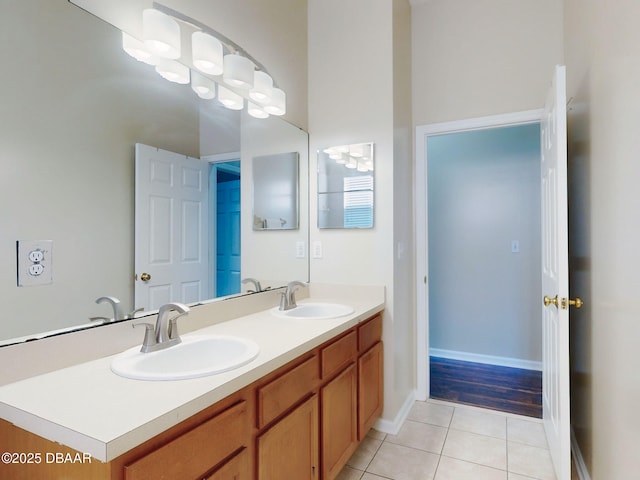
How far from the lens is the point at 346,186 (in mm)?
2320

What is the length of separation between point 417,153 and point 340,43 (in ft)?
3.09

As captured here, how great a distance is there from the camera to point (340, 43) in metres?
2.37

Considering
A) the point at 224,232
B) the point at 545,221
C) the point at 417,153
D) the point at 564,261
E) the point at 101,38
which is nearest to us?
the point at 101,38

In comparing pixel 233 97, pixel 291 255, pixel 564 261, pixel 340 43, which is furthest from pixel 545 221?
pixel 233 97

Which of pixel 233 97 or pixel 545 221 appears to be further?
pixel 545 221

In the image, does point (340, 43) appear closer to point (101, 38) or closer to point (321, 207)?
point (321, 207)

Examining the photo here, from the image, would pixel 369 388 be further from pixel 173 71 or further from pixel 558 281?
pixel 173 71

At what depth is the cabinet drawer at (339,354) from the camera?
1.52m

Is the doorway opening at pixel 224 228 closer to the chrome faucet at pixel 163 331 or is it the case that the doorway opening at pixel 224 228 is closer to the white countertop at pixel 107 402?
the chrome faucet at pixel 163 331

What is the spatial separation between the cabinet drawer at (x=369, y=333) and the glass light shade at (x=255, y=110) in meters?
1.29

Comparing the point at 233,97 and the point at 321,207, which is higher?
the point at 233,97

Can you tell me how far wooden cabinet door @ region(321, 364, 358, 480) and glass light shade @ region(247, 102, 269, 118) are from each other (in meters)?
1.43

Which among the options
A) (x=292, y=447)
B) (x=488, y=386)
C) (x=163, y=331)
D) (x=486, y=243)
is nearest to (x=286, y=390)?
(x=292, y=447)

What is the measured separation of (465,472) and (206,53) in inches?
93.0
